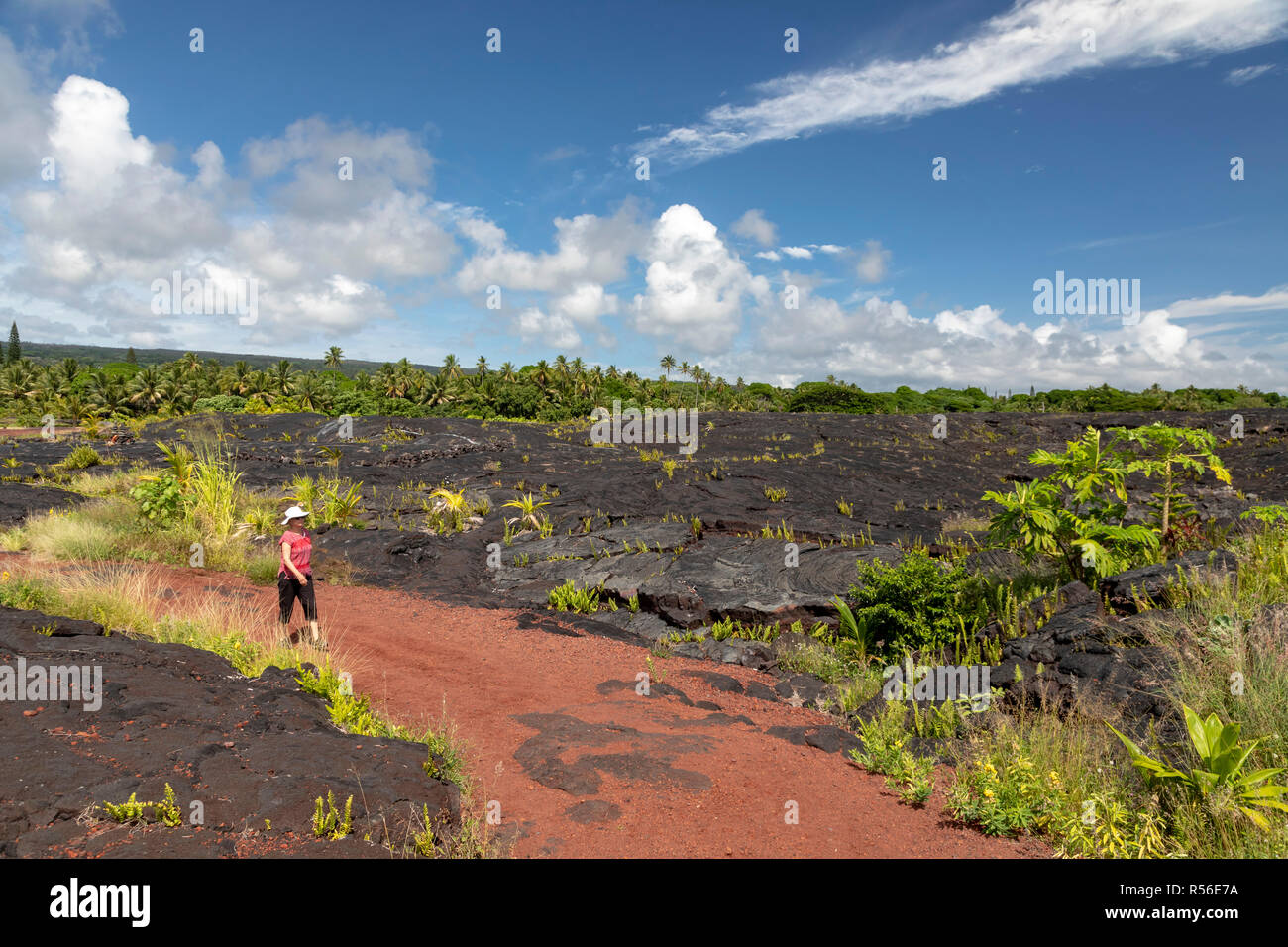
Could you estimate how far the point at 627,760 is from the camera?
5.46 metres

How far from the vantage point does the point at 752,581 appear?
11.0 meters

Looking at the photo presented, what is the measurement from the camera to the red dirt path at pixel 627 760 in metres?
4.43

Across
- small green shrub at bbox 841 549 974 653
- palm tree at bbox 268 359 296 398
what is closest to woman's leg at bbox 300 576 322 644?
small green shrub at bbox 841 549 974 653

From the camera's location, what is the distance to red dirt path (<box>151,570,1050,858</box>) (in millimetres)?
4430

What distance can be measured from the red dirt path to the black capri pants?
551mm

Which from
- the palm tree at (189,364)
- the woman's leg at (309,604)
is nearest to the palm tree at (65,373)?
the palm tree at (189,364)

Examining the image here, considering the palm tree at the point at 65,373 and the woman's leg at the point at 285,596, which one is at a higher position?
the palm tree at the point at 65,373

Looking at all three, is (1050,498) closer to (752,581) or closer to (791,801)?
(752,581)

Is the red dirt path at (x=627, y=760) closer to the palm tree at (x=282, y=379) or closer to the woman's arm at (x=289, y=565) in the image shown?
the woman's arm at (x=289, y=565)

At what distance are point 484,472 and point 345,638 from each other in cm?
1275

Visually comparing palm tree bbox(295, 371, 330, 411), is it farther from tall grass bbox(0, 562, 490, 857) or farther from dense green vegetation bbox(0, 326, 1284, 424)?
tall grass bbox(0, 562, 490, 857)

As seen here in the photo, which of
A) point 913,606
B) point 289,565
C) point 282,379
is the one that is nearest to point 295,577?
point 289,565

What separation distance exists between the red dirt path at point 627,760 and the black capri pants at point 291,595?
55 centimetres
